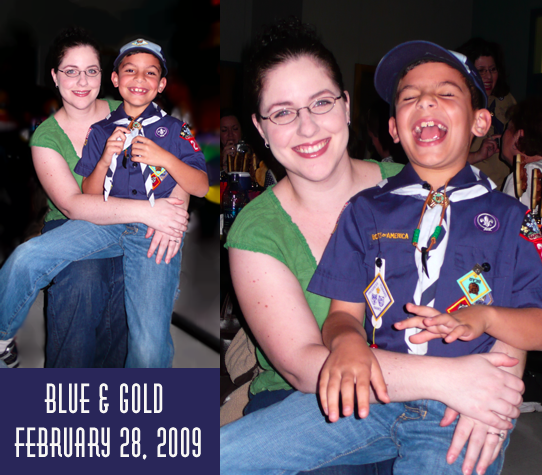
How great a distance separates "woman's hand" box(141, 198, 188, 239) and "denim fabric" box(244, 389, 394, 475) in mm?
510

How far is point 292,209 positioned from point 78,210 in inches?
23.3

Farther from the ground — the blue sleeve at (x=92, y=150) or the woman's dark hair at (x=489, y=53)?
the woman's dark hair at (x=489, y=53)

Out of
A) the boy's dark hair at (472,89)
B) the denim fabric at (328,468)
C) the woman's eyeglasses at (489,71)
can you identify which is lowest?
the denim fabric at (328,468)

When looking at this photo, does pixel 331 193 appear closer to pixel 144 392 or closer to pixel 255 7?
pixel 144 392

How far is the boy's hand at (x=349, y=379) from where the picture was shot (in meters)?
0.99

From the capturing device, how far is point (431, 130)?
125cm

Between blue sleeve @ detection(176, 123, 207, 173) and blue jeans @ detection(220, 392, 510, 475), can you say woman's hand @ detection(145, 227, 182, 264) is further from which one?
blue jeans @ detection(220, 392, 510, 475)

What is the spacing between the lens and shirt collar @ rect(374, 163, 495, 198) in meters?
1.26

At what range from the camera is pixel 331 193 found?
1.44 m

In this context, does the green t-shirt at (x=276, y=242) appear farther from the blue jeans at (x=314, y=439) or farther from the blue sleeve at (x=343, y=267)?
the blue jeans at (x=314, y=439)

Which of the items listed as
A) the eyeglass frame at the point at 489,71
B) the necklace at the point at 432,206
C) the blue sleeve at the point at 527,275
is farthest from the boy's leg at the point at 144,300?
the eyeglass frame at the point at 489,71

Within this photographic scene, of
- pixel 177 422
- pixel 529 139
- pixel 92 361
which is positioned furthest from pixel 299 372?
pixel 529 139

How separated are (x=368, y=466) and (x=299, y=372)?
331mm

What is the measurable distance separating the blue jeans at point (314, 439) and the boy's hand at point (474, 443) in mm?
64
